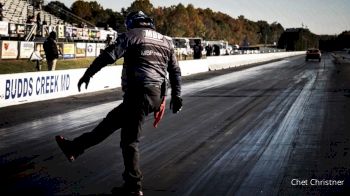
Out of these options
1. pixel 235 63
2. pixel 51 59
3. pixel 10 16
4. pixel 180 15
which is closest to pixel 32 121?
pixel 51 59

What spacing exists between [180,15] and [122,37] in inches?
5860

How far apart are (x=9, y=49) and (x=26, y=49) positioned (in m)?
1.27

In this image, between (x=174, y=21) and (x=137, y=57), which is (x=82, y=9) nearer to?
(x=174, y=21)

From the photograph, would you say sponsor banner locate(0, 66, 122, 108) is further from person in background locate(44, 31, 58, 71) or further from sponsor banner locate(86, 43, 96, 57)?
sponsor banner locate(86, 43, 96, 57)

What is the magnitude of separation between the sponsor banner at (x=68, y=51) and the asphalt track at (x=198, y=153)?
16.4 metres

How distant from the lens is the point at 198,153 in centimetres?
685

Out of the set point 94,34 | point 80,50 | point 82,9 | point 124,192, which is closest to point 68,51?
point 80,50

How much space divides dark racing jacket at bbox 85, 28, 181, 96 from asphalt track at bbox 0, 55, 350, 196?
1198 millimetres

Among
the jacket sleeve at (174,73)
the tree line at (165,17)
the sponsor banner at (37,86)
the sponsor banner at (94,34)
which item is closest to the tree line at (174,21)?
the tree line at (165,17)

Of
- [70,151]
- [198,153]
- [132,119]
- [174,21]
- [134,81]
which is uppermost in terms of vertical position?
[174,21]

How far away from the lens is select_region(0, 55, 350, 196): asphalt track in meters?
5.14

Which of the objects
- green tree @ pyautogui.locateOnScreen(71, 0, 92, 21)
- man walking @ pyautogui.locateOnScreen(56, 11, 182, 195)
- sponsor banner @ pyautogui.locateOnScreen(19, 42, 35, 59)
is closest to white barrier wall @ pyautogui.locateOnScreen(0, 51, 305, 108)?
sponsor banner @ pyautogui.locateOnScreen(19, 42, 35, 59)

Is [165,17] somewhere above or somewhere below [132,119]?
above

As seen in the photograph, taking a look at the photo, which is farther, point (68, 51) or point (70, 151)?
point (68, 51)
